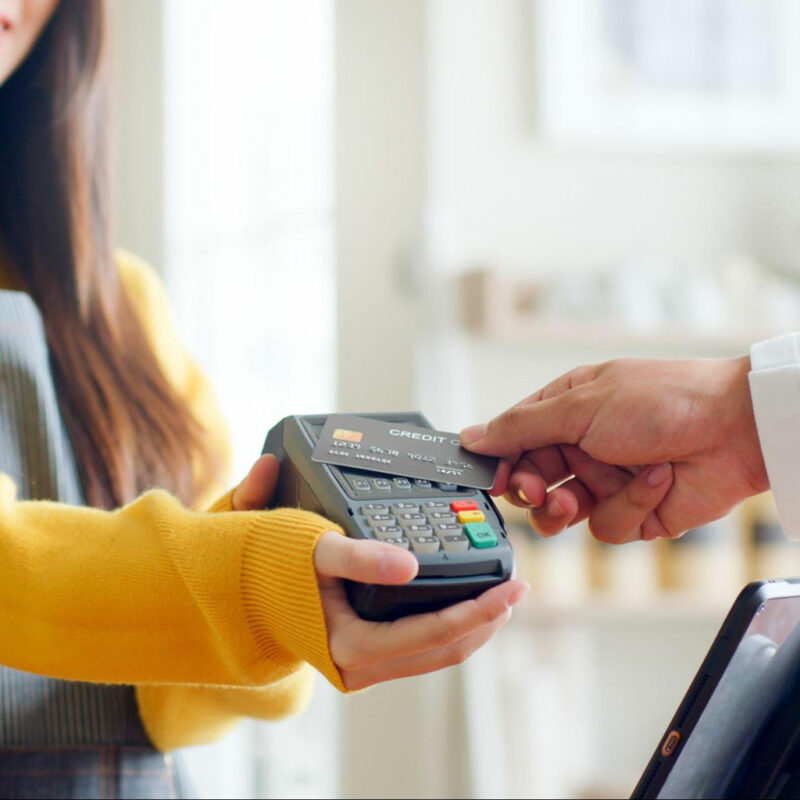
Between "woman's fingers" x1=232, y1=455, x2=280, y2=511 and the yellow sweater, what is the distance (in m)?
0.04

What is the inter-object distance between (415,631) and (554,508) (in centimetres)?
25

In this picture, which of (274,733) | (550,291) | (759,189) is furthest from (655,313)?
(274,733)

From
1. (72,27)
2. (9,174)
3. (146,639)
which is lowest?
(146,639)

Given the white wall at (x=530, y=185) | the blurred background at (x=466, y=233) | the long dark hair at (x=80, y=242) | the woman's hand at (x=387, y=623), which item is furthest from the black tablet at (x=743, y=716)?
the white wall at (x=530, y=185)

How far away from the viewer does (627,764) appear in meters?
1.85

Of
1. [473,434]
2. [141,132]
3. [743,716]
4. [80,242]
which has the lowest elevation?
[743,716]

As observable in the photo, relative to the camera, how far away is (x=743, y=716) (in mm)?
469

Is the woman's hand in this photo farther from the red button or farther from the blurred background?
the blurred background

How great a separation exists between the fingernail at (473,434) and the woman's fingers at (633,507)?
14 centimetres

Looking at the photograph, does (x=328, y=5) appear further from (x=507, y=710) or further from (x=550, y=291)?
(x=507, y=710)

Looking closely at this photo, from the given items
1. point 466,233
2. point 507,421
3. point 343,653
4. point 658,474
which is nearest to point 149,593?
point 343,653

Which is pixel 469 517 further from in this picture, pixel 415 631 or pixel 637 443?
pixel 637 443

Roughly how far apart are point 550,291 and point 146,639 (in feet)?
4.02

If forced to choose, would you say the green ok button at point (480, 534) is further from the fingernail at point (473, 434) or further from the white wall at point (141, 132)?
the white wall at point (141, 132)
